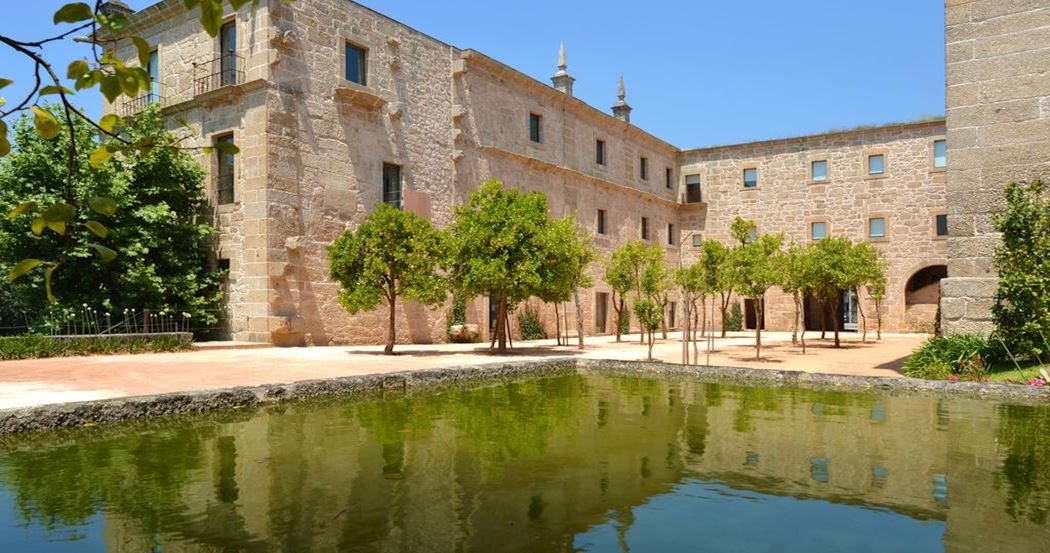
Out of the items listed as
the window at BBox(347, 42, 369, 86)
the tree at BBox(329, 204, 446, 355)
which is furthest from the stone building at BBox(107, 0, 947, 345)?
the tree at BBox(329, 204, 446, 355)

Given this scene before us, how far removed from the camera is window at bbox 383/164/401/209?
20344 millimetres

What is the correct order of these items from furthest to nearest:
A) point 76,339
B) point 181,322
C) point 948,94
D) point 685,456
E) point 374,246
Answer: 1. point 181,322
2. point 374,246
3. point 76,339
4. point 948,94
5. point 685,456

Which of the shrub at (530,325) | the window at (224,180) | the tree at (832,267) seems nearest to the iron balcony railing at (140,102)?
the window at (224,180)

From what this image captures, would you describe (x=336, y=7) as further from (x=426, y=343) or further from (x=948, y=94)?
(x=948, y=94)

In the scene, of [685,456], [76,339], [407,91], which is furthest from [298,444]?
[407,91]

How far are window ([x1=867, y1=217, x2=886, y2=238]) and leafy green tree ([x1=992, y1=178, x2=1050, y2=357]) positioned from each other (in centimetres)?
2085

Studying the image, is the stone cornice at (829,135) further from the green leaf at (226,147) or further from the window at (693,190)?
the green leaf at (226,147)

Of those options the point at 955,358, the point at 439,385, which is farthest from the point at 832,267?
the point at 439,385

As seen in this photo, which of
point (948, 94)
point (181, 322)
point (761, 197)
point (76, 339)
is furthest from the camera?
point (761, 197)

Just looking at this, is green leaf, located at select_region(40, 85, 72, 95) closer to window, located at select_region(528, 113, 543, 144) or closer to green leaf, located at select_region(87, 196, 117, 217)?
green leaf, located at select_region(87, 196, 117, 217)

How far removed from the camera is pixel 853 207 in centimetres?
3077

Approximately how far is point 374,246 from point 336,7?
25.4 ft

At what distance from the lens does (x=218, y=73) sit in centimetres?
1794

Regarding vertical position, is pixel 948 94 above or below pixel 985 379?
above
